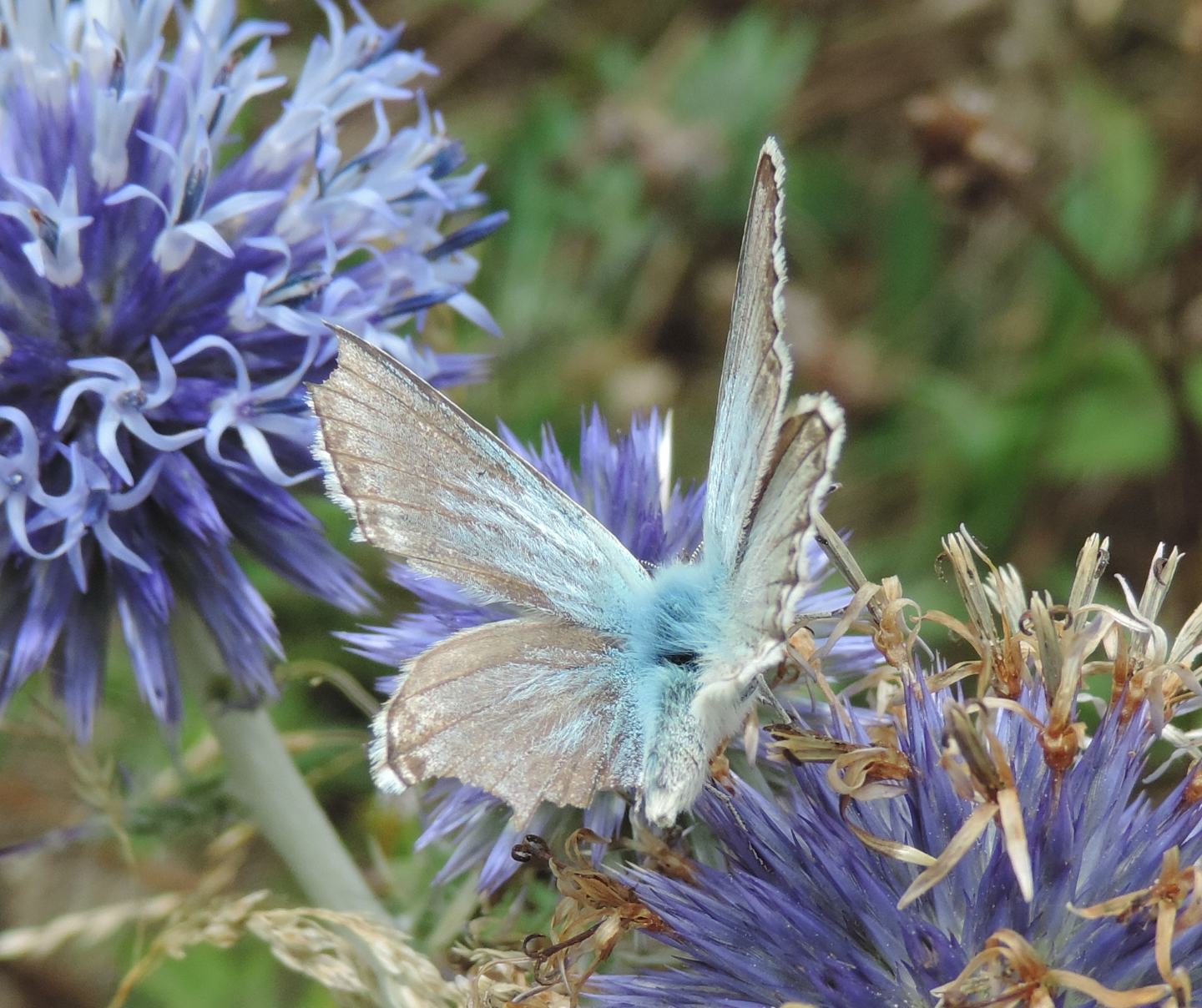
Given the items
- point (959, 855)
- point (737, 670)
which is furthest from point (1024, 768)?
point (737, 670)

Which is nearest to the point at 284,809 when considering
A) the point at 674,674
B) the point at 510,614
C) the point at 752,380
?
the point at 510,614

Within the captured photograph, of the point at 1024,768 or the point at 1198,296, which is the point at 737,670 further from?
the point at 1198,296

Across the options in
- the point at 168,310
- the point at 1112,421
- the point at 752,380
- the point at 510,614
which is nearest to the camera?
the point at 752,380

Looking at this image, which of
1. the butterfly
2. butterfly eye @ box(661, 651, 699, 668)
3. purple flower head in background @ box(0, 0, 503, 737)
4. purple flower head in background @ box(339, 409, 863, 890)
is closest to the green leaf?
purple flower head in background @ box(339, 409, 863, 890)

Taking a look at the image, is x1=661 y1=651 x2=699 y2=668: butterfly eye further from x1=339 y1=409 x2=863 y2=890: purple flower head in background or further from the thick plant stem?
the thick plant stem

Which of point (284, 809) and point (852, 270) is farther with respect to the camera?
point (852, 270)

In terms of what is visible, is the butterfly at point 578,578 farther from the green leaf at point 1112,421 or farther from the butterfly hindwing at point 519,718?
the green leaf at point 1112,421

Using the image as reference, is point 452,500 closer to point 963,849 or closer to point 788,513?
point 788,513
